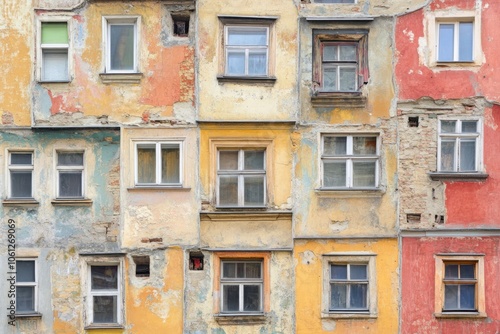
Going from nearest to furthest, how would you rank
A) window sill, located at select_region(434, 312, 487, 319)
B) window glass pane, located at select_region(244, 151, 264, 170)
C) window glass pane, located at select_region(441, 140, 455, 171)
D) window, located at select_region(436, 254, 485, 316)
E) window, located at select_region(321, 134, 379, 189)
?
1. window sill, located at select_region(434, 312, 487, 319)
2. window, located at select_region(436, 254, 485, 316)
3. window glass pane, located at select_region(441, 140, 455, 171)
4. window, located at select_region(321, 134, 379, 189)
5. window glass pane, located at select_region(244, 151, 264, 170)

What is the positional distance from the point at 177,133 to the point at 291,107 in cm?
227

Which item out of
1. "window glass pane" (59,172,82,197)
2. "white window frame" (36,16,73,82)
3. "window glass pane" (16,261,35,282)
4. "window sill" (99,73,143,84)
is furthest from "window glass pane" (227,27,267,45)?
"window glass pane" (16,261,35,282)

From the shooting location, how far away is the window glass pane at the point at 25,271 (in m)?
15.5

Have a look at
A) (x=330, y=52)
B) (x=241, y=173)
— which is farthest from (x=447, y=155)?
(x=241, y=173)

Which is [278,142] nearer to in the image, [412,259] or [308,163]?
[308,163]

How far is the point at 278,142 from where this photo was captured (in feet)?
51.0

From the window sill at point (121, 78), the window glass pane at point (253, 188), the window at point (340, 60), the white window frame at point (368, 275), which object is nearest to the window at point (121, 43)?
the window sill at point (121, 78)

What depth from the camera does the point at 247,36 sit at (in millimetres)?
15789

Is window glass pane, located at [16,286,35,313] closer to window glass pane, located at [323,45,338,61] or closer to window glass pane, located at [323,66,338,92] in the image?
window glass pane, located at [323,66,338,92]

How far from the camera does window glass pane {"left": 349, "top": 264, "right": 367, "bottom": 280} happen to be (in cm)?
1552

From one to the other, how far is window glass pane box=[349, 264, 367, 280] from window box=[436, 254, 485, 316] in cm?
140

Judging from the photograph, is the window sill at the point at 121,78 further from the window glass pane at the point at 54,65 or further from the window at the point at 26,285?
the window at the point at 26,285

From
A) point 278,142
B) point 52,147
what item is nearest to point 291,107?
point 278,142

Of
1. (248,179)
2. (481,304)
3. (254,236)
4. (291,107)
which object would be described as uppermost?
(291,107)
